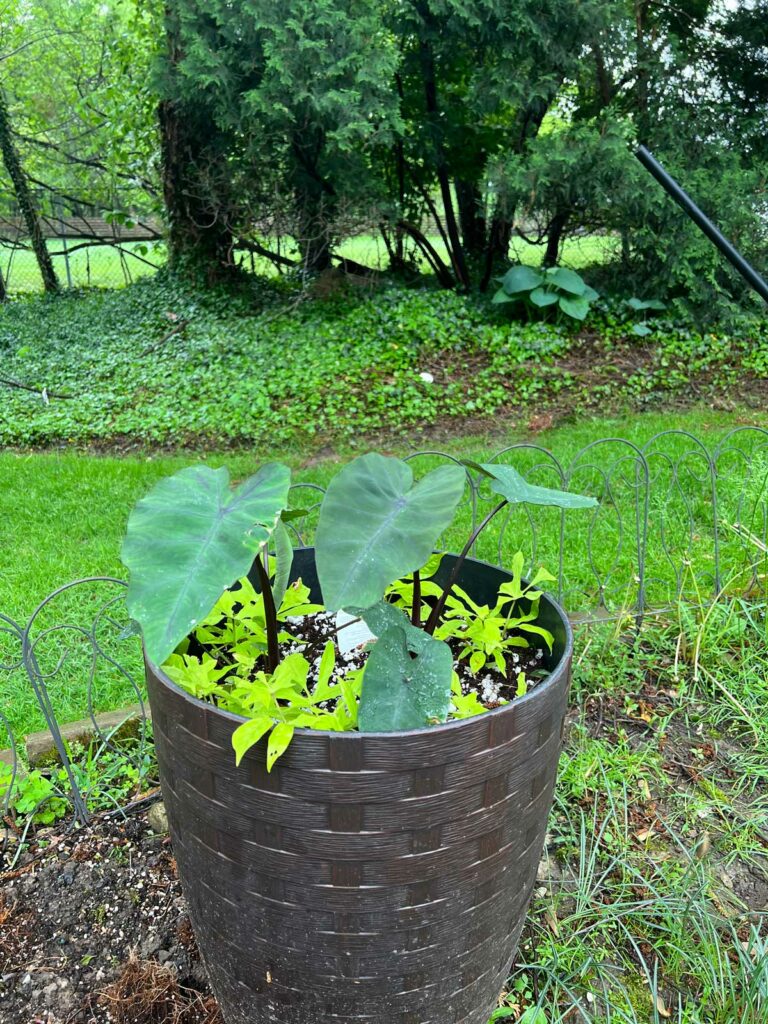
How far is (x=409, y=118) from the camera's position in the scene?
6738 millimetres

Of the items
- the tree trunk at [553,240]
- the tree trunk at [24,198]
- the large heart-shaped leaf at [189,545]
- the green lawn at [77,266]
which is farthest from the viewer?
the green lawn at [77,266]

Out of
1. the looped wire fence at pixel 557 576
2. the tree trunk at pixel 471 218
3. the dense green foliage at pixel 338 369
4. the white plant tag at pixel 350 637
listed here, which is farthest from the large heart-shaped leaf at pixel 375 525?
the tree trunk at pixel 471 218

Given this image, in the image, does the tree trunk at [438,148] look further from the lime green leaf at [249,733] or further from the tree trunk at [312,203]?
the lime green leaf at [249,733]

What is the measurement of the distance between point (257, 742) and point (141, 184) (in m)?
9.58

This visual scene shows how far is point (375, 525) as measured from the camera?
1.05 metres

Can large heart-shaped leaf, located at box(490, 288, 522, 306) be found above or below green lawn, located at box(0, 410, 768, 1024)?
above

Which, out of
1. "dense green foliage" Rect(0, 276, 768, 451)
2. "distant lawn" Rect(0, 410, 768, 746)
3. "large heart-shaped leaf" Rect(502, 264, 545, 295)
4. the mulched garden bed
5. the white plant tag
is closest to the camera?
the white plant tag

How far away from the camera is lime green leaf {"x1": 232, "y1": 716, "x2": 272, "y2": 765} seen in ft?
3.18

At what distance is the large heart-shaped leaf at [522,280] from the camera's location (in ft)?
20.5

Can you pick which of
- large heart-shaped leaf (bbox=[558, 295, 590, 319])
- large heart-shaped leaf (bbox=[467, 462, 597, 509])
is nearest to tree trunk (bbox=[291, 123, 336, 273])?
large heart-shaped leaf (bbox=[558, 295, 590, 319])

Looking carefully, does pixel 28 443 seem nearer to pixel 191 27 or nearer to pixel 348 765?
Result: pixel 191 27

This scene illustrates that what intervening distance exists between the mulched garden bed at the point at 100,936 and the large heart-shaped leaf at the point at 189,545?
1090mm

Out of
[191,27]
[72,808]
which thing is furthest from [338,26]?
[72,808]

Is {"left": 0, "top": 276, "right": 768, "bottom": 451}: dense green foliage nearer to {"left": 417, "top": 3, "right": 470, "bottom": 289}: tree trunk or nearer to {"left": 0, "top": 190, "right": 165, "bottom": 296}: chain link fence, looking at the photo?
{"left": 417, "top": 3, "right": 470, "bottom": 289}: tree trunk
